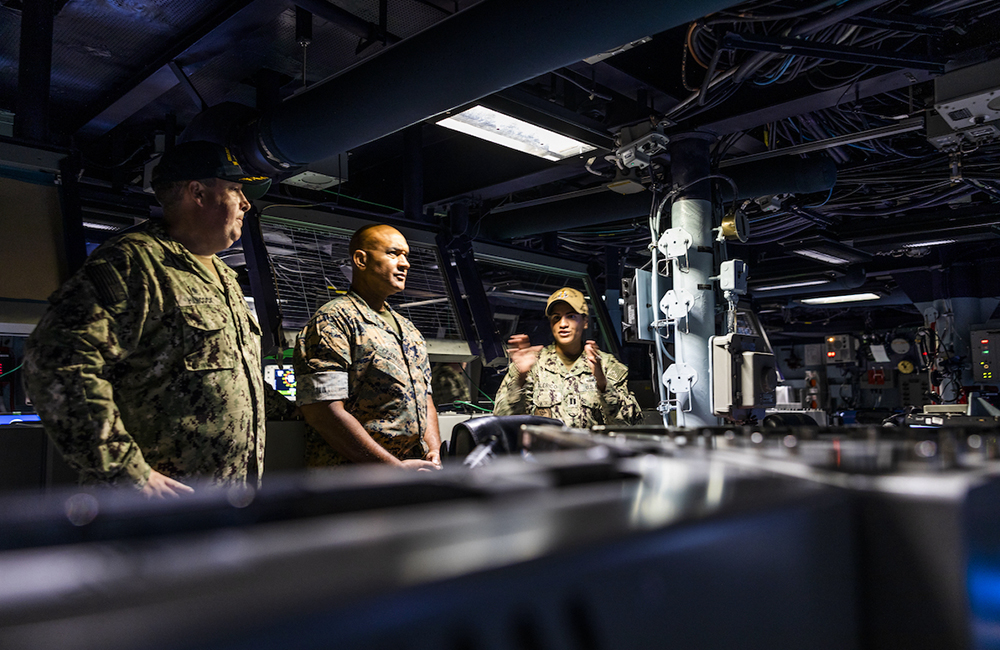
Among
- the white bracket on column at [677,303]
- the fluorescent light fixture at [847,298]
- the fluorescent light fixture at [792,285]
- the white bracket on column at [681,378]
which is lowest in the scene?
the white bracket on column at [681,378]

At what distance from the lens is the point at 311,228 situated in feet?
12.6

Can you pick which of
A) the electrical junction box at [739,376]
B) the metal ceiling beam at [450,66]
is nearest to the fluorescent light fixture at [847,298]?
the electrical junction box at [739,376]

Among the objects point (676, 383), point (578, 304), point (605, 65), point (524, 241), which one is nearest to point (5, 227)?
point (578, 304)

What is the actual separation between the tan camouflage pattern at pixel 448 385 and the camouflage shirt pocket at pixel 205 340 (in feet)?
11.3

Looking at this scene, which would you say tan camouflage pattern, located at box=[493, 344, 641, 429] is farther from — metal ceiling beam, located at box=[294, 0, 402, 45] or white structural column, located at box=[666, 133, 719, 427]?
metal ceiling beam, located at box=[294, 0, 402, 45]

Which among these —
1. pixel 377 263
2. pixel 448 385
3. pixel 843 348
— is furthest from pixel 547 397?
pixel 843 348

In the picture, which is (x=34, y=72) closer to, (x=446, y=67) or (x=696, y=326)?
(x=446, y=67)

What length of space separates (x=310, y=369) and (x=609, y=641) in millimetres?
2150

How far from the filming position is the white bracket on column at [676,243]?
388 cm

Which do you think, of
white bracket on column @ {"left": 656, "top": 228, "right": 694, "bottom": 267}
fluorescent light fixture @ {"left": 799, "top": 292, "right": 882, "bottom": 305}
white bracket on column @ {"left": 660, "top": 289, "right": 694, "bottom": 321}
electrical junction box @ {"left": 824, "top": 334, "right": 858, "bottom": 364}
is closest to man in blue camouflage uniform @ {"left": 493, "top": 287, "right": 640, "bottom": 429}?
white bracket on column @ {"left": 660, "top": 289, "right": 694, "bottom": 321}

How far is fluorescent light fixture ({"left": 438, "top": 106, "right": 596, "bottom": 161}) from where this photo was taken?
3508 millimetres

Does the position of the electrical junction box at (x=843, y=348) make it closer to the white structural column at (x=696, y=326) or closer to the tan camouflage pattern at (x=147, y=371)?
the white structural column at (x=696, y=326)

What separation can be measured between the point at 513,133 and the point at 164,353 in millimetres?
2517

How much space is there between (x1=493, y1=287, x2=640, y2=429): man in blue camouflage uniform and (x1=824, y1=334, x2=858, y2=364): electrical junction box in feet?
33.6
